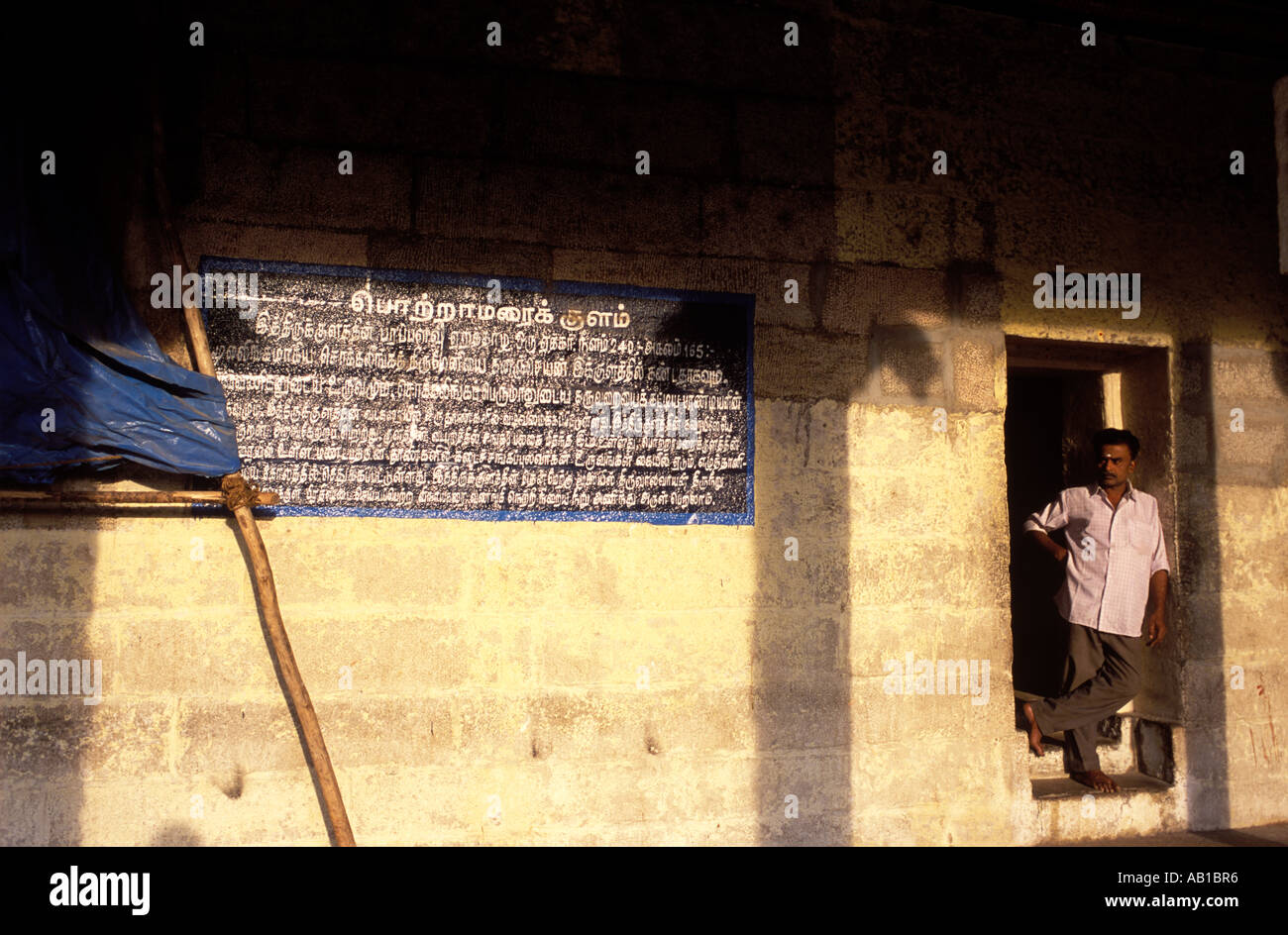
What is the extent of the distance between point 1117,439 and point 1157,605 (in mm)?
711

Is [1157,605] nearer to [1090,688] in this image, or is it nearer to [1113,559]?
[1113,559]

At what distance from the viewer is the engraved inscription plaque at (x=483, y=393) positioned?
3.49m

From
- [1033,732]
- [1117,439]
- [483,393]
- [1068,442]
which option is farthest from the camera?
[1068,442]

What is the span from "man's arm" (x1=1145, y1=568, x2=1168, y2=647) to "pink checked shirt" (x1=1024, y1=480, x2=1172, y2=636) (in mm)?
30

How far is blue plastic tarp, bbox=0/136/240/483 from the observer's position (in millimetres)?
3170

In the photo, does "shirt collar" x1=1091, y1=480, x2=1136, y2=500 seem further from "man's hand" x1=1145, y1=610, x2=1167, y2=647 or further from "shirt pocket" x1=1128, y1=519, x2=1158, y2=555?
"man's hand" x1=1145, y1=610, x2=1167, y2=647

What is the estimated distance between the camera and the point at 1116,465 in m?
4.23
